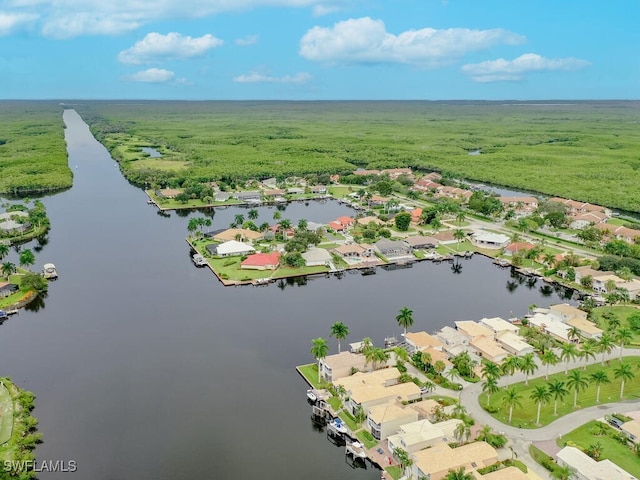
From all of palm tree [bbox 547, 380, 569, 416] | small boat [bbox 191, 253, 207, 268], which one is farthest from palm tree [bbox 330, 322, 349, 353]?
small boat [bbox 191, 253, 207, 268]

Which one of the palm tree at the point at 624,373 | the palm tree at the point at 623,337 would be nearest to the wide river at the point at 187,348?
the palm tree at the point at 623,337

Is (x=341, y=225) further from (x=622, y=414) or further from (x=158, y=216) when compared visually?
(x=622, y=414)

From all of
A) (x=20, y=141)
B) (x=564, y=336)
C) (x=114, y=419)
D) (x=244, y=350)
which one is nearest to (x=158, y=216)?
(x=244, y=350)

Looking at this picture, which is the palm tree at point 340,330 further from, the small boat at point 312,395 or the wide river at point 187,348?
the small boat at point 312,395

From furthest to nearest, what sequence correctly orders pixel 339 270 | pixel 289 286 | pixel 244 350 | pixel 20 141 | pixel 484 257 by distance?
pixel 20 141
pixel 484 257
pixel 339 270
pixel 289 286
pixel 244 350

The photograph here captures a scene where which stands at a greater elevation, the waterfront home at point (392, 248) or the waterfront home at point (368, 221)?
the waterfront home at point (368, 221)

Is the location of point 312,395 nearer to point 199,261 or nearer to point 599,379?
point 599,379

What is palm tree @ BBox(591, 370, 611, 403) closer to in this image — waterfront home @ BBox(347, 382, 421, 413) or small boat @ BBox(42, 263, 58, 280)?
waterfront home @ BBox(347, 382, 421, 413)
